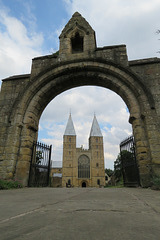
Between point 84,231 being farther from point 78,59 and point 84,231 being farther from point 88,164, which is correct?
point 88,164

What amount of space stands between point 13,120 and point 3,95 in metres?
1.56

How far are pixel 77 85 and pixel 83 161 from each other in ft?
170

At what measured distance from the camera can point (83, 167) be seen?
5525 cm

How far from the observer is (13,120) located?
616 cm

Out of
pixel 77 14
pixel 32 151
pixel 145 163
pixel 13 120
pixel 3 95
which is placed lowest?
pixel 145 163

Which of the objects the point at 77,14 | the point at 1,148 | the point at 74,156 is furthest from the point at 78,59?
the point at 74,156

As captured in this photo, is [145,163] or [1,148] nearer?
[145,163]

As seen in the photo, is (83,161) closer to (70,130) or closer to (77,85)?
(70,130)

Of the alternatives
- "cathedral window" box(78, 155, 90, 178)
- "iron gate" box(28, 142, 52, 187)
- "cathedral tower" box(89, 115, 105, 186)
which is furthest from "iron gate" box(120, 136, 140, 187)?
"cathedral window" box(78, 155, 90, 178)

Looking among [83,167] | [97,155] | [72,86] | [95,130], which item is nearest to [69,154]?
[83,167]

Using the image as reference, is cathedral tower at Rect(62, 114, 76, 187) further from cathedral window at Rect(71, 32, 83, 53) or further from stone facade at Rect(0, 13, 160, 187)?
stone facade at Rect(0, 13, 160, 187)

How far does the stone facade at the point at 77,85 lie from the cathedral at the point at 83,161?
4835cm

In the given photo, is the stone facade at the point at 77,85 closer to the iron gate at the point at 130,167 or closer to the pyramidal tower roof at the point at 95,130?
the iron gate at the point at 130,167

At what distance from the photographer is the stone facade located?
529 centimetres
